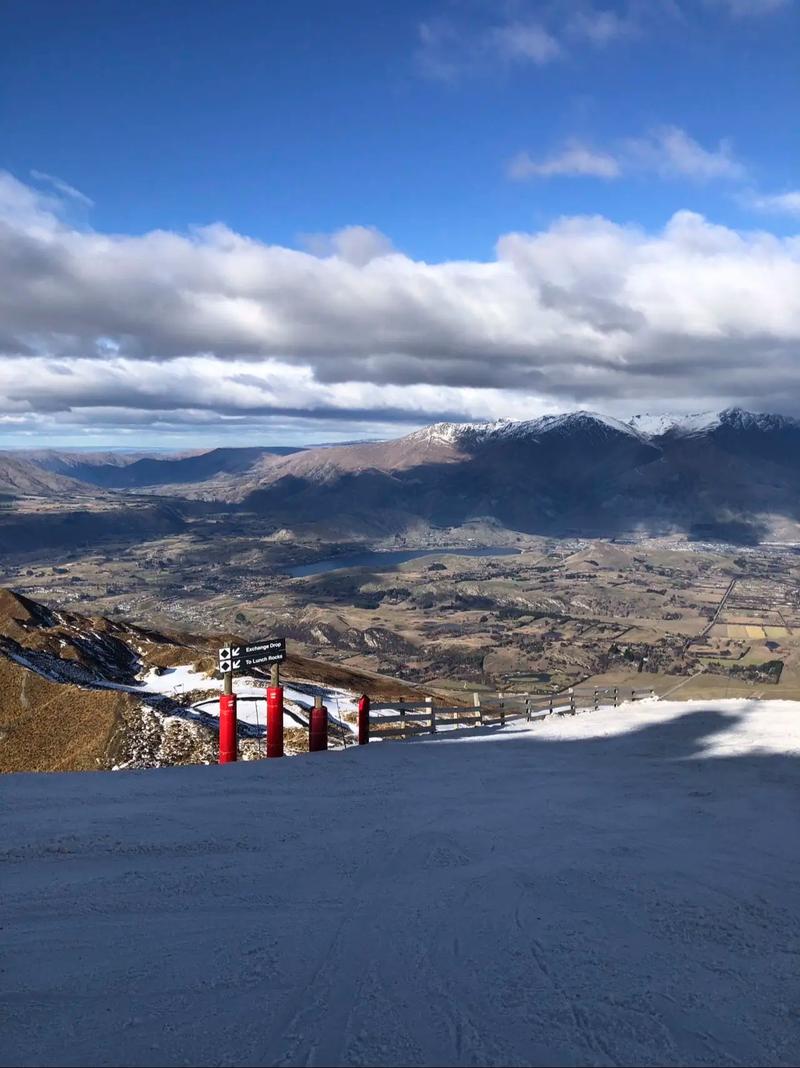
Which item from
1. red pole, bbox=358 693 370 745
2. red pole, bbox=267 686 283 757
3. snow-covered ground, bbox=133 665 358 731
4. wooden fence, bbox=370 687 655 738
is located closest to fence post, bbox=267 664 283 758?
red pole, bbox=267 686 283 757

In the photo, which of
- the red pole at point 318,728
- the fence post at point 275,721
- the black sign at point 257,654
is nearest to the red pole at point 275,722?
the fence post at point 275,721

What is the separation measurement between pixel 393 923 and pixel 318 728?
12869 mm

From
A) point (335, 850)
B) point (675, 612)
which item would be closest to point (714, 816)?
point (335, 850)

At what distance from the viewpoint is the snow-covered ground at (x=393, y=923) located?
570 cm

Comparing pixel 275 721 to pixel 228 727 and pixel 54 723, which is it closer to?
pixel 228 727

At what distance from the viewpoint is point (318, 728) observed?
20.5m

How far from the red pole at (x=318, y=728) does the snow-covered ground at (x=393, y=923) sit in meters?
5.42

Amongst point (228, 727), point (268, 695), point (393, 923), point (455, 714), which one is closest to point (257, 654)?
point (268, 695)

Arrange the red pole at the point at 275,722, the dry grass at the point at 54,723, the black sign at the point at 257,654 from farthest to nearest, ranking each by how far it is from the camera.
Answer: the dry grass at the point at 54,723 → the black sign at the point at 257,654 → the red pole at the point at 275,722

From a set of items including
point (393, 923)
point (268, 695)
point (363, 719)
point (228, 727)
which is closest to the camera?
point (393, 923)

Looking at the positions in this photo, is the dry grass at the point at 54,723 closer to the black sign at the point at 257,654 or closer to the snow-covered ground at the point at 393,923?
the black sign at the point at 257,654

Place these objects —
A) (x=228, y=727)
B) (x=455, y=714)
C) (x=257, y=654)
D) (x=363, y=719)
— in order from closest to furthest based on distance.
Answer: (x=228, y=727)
(x=257, y=654)
(x=363, y=719)
(x=455, y=714)

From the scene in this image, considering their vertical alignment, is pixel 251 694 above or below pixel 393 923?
below

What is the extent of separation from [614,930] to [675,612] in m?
157
